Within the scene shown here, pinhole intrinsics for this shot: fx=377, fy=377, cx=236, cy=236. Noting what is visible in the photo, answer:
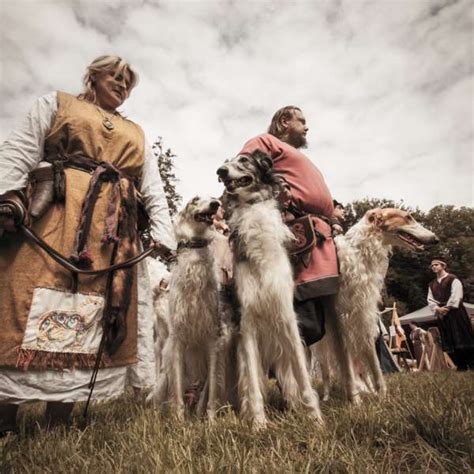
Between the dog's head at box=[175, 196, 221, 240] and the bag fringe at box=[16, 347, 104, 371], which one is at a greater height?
the dog's head at box=[175, 196, 221, 240]

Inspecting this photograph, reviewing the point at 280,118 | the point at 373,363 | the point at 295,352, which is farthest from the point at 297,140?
the point at 373,363

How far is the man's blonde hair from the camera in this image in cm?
414

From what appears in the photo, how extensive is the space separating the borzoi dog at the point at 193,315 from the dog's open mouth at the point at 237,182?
0.41 meters

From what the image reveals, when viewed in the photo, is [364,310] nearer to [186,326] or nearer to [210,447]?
[186,326]

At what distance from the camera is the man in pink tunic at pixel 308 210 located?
3.30m

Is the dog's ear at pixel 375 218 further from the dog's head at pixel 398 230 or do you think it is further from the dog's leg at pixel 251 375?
the dog's leg at pixel 251 375

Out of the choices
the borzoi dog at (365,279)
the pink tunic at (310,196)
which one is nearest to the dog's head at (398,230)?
the borzoi dog at (365,279)

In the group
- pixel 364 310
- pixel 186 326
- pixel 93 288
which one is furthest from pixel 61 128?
pixel 364 310

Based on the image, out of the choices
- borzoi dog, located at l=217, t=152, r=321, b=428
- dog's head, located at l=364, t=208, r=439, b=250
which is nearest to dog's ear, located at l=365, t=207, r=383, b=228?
dog's head, located at l=364, t=208, r=439, b=250

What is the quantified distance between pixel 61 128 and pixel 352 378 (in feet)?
10.7

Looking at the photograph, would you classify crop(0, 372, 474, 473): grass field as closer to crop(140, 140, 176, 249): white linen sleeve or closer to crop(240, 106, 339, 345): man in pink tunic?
crop(240, 106, 339, 345): man in pink tunic

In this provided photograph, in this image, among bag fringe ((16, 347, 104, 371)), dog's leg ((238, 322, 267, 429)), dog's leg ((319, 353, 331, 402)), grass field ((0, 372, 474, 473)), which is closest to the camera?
grass field ((0, 372, 474, 473))

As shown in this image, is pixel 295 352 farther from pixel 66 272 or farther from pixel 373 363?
pixel 66 272

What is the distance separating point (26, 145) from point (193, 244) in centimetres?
164
